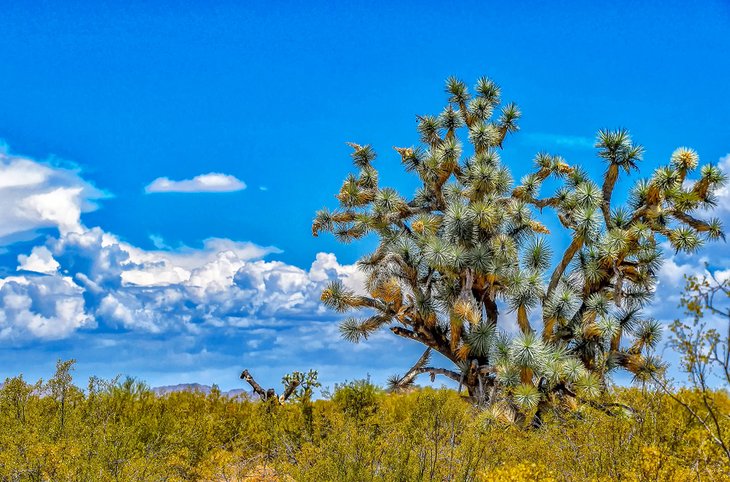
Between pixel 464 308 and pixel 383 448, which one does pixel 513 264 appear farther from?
pixel 383 448

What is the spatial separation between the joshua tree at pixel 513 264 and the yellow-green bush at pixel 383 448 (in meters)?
5.69

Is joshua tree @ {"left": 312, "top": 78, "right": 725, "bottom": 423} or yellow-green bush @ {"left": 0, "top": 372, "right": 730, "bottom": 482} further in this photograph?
joshua tree @ {"left": 312, "top": 78, "right": 725, "bottom": 423}

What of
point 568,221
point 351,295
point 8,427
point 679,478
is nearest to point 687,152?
point 568,221

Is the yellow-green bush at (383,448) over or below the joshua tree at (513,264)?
below

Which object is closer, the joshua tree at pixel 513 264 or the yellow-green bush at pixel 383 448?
the yellow-green bush at pixel 383 448

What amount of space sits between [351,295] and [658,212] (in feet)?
28.1

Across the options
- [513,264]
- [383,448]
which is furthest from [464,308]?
[383,448]

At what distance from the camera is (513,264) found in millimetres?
20156

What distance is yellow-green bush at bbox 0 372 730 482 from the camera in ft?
27.0

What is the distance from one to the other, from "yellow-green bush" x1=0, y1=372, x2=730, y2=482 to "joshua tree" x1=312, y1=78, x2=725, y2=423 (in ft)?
18.7

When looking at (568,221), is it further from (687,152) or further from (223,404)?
(223,404)

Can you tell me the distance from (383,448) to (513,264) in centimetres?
1073

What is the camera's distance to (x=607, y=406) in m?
10.7

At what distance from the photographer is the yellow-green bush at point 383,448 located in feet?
27.0
